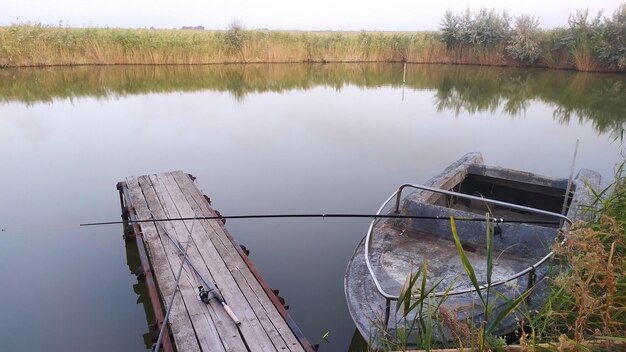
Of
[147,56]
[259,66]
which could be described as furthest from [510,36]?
[147,56]

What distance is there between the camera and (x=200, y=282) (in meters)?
3.27

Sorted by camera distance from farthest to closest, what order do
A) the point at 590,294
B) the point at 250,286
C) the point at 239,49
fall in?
1. the point at 239,49
2. the point at 250,286
3. the point at 590,294

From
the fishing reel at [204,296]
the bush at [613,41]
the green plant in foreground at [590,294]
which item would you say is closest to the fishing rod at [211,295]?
the fishing reel at [204,296]

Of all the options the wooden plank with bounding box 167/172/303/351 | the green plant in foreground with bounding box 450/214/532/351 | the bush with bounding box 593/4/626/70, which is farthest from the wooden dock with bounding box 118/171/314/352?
the bush with bounding box 593/4/626/70

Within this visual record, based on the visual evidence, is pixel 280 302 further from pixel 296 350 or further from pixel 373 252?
pixel 373 252

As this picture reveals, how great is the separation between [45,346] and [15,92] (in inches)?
472

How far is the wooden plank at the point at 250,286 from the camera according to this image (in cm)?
272

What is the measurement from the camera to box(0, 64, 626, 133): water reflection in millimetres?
11680

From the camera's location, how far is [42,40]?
685 inches

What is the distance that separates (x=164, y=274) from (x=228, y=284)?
20.3 inches

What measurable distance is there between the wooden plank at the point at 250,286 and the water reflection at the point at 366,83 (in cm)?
815

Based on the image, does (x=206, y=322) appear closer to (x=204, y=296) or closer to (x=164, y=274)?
(x=204, y=296)

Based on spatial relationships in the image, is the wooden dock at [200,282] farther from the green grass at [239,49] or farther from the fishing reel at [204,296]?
the green grass at [239,49]

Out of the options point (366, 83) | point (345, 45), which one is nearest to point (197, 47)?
point (345, 45)
